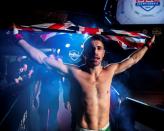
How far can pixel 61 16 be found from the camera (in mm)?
7477

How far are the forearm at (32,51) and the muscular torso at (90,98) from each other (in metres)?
0.58

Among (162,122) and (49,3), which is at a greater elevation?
(49,3)

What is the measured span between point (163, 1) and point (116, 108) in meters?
3.43

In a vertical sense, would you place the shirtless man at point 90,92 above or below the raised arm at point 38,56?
below

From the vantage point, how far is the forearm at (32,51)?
10.6 feet

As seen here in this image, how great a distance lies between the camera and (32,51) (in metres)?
3.30

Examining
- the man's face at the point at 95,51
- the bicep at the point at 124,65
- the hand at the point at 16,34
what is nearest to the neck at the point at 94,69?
the man's face at the point at 95,51

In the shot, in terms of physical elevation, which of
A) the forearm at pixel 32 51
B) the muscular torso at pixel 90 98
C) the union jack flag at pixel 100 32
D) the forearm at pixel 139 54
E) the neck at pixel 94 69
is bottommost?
the muscular torso at pixel 90 98

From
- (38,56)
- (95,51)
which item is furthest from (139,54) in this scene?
(38,56)

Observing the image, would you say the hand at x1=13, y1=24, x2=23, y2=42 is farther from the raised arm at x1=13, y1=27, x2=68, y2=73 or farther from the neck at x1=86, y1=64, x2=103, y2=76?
the neck at x1=86, y1=64, x2=103, y2=76

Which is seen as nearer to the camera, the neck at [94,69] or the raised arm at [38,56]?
the raised arm at [38,56]

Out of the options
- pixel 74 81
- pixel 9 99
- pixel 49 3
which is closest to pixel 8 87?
pixel 9 99

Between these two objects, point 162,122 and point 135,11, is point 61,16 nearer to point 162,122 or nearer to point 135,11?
point 135,11

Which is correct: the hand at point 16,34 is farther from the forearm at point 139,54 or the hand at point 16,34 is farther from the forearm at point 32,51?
the forearm at point 139,54
